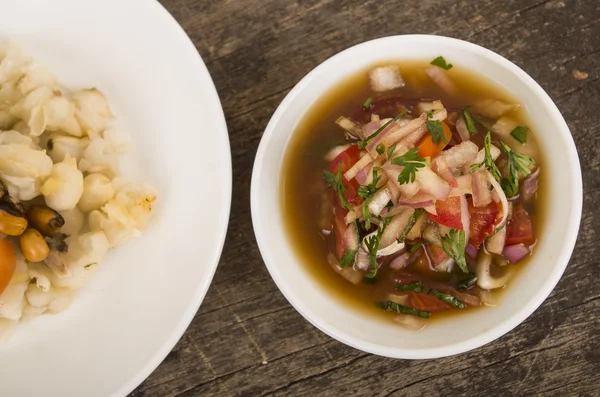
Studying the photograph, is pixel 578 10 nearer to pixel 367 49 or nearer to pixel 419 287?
pixel 367 49

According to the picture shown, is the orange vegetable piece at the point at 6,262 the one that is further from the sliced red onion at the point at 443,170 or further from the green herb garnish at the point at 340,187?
the sliced red onion at the point at 443,170

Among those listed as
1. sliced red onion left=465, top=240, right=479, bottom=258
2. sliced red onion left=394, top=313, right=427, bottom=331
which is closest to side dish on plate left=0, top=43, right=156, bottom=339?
sliced red onion left=394, top=313, right=427, bottom=331

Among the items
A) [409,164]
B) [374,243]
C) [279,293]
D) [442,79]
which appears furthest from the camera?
[279,293]

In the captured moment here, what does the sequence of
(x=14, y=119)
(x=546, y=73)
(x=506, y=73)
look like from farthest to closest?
(x=546, y=73)
(x=14, y=119)
(x=506, y=73)

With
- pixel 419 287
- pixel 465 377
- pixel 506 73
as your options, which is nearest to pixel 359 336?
pixel 419 287

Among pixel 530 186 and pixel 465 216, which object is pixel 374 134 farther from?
pixel 530 186

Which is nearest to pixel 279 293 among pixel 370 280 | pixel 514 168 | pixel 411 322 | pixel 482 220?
pixel 370 280

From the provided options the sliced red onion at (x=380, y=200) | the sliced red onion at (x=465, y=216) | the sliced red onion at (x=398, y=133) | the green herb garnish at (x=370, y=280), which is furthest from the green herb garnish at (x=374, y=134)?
the green herb garnish at (x=370, y=280)
